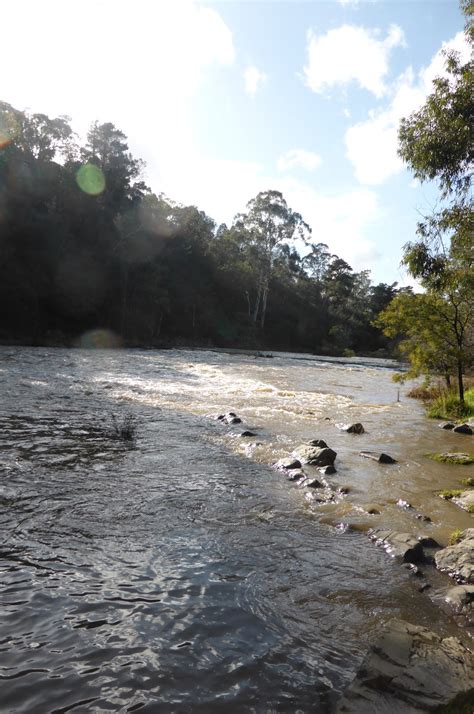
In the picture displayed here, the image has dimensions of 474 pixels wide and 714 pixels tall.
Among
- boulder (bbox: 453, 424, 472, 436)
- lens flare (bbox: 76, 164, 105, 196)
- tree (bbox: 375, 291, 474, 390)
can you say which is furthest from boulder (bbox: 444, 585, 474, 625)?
lens flare (bbox: 76, 164, 105, 196)

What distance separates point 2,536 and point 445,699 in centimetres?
383

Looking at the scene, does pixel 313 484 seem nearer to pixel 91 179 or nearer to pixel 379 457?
pixel 379 457

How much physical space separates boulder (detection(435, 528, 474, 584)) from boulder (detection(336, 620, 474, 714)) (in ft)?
3.49

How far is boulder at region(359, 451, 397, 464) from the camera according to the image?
26.8 ft

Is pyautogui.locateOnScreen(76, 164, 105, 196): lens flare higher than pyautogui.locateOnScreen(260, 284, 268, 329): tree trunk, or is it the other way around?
pyautogui.locateOnScreen(76, 164, 105, 196): lens flare

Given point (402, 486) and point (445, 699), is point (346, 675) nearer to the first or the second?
point (445, 699)

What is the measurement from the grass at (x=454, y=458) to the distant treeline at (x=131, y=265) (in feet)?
102

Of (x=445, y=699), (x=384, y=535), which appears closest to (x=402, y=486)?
(x=384, y=535)

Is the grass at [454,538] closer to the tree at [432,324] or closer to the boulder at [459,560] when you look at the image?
the boulder at [459,560]

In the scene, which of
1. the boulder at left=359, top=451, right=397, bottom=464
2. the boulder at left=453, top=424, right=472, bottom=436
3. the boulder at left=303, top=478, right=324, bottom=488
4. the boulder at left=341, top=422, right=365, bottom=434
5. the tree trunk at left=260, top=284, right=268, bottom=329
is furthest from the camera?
the tree trunk at left=260, top=284, right=268, bottom=329

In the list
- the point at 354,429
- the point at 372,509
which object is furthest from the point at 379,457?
the point at 372,509

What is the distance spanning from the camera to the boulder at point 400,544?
442cm

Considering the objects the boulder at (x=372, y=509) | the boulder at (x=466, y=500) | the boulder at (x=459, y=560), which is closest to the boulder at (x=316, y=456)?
the boulder at (x=372, y=509)

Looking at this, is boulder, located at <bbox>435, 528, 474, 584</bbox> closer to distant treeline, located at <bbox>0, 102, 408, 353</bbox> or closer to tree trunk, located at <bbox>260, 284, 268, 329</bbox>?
distant treeline, located at <bbox>0, 102, 408, 353</bbox>
